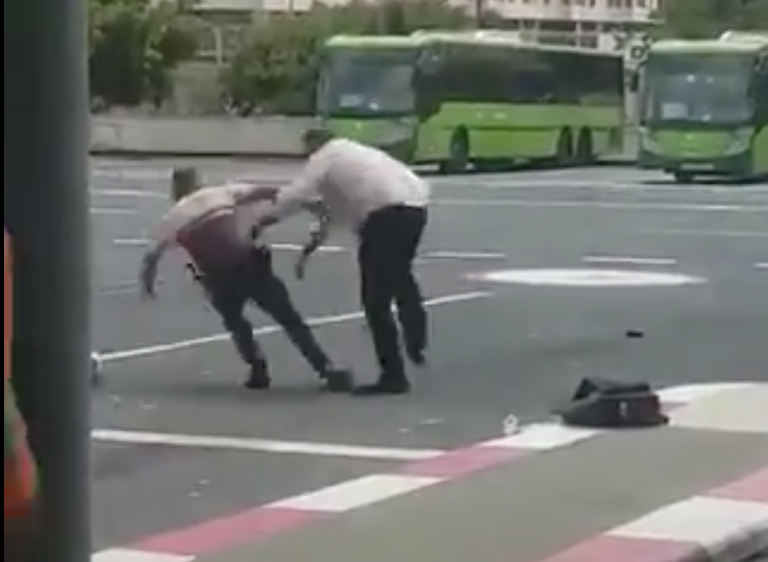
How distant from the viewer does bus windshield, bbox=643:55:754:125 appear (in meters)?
47.9

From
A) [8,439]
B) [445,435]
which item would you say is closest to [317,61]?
[445,435]

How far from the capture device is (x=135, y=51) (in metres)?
58.1

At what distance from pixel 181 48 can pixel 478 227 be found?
30190 mm

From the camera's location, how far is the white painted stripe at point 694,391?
14.0 m

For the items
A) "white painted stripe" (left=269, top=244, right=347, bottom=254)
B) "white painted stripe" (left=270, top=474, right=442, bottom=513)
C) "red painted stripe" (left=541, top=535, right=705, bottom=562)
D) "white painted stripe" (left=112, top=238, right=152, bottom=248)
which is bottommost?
"white painted stripe" (left=112, top=238, right=152, bottom=248)

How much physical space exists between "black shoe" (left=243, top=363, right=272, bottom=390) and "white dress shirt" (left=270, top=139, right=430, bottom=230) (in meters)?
1.12

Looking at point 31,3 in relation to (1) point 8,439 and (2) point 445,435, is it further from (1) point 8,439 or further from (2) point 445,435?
(2) point 445,435

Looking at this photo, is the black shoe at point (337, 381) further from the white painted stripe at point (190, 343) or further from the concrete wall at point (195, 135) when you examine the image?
the concrete wall at point (195, 135)

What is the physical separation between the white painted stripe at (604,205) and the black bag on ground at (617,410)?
78.0 ft

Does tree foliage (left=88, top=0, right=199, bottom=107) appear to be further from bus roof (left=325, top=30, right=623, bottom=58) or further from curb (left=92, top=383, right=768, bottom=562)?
curb (left=92, top=383, right=768, bottom=562)

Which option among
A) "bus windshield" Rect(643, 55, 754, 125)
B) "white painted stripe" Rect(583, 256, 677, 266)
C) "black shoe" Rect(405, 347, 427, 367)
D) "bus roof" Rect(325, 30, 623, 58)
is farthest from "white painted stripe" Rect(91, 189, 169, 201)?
"black shoe" Rect(405, 347, 427, 367)

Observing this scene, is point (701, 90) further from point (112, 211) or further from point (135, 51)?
point (112, 211)

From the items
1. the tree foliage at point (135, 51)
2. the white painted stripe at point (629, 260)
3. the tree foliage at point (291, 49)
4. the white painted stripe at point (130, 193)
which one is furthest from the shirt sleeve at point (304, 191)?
the tree foliage at point (135, 51)

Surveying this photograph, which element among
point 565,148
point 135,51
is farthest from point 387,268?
point 135,51
